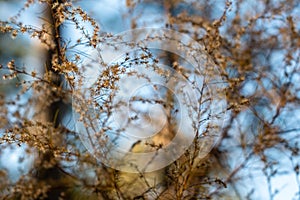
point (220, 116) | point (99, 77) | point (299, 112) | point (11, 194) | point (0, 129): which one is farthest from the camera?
point (299, 112)

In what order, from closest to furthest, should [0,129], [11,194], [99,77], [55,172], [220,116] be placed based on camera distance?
[99,77], [220,116], [0,129], [11,194], [55,172]

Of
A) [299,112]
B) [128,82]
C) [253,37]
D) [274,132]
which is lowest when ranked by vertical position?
[128,82]

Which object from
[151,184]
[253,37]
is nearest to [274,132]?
[253,37]

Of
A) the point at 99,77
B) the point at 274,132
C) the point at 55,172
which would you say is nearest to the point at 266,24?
the point at 274,132

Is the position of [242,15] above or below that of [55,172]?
above

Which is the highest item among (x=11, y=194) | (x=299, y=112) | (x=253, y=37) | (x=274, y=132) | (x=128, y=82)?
(x=253, y=37)

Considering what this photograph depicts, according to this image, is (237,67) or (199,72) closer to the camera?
(199,72)

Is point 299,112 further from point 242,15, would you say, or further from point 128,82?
point 128,82

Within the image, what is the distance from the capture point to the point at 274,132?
2008 millimetres

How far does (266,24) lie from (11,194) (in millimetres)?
1439

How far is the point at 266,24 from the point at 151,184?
1176 mm

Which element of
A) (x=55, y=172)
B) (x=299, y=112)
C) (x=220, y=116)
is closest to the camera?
(x=220, y=116)

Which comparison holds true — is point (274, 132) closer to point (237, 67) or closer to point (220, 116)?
point (237, 67)

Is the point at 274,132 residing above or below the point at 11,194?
above
